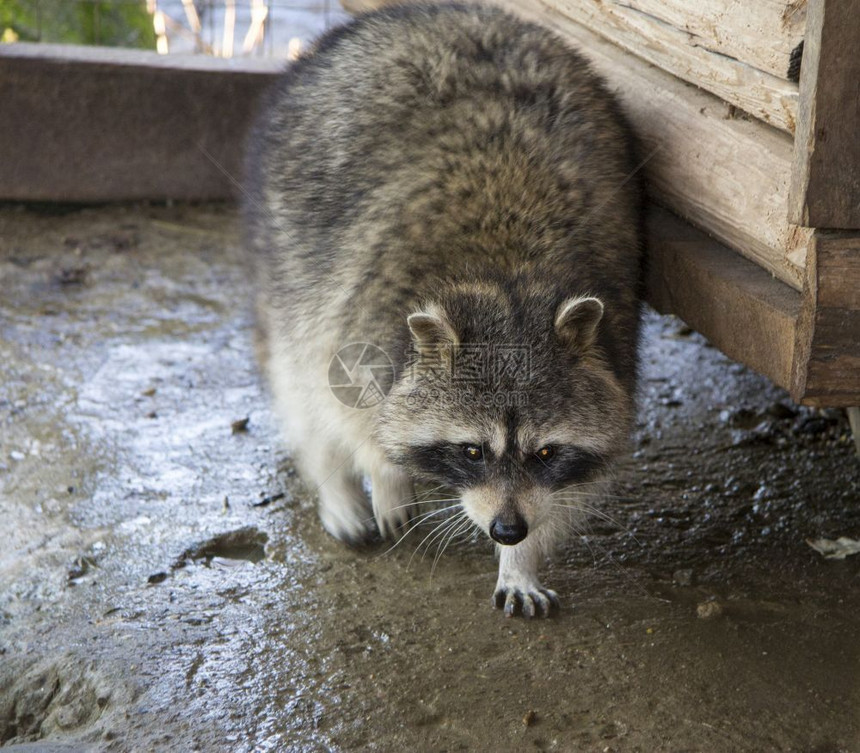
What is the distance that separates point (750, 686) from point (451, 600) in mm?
853

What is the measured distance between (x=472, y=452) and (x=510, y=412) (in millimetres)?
161

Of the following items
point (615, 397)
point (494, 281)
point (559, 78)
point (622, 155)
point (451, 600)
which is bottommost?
point (451, 600)

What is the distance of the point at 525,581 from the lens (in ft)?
9.82

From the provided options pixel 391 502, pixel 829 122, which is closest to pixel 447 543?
pixel 391 502

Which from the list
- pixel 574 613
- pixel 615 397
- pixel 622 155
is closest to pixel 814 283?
pixel 615 397

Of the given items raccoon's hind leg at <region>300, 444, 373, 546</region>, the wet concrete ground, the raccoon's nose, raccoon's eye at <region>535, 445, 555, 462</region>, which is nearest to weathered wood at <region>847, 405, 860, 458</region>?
the wet concrete ground

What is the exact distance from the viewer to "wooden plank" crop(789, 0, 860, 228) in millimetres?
2145

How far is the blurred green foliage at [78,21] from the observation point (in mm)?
5930

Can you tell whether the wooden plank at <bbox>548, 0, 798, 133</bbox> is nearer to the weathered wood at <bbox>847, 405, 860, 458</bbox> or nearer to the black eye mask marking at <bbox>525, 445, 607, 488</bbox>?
the black eye mask marking at <bbox>525, 445, 607, 488</bbox>

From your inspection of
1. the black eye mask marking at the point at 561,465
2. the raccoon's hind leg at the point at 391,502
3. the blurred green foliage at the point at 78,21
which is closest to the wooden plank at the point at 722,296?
the black eye mask marking at the point at 561,465

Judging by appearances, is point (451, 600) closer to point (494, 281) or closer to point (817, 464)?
point (494, 281)

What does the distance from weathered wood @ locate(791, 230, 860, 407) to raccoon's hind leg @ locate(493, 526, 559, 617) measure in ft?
2.90

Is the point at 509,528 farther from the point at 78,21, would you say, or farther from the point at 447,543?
the point at 78,21

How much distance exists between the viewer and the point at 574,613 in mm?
2980
